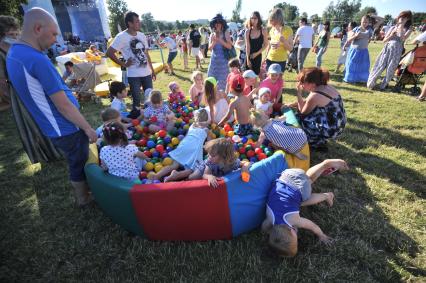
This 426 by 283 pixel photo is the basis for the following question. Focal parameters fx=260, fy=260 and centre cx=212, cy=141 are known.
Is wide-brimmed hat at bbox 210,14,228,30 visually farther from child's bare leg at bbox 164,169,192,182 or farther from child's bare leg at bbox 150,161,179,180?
child's bare leg at bbox 164,169,192,182

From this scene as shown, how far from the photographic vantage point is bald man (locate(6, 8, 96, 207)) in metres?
2.41

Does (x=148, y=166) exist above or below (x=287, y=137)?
below

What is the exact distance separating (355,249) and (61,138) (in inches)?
131

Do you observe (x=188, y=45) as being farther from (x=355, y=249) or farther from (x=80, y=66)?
(x=355, y=249)

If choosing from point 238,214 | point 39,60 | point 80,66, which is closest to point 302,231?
point 238,214

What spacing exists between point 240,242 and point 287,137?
147 centimetres

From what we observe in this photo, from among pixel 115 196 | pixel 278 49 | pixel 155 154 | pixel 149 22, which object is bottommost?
pixel 155 154

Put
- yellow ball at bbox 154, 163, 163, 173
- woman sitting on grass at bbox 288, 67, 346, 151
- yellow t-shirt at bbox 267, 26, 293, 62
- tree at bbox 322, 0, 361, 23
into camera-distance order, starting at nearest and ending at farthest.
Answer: yellow ball at bbox 154, 163, 163, 173 < woman sitting on grass at bbox 288, 67, 346, 151 < yellow t-shirt at bbox 267, 26, 293, 62 < tree at bbox 322, 0, 361, 23

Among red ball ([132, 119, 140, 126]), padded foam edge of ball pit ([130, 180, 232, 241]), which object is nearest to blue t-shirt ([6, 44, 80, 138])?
padded foam edge of ball pit ([130, 180, 232, 241])

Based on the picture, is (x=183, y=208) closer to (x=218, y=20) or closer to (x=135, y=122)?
(x=135, y=122)

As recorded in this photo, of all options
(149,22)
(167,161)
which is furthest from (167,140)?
(149,22)

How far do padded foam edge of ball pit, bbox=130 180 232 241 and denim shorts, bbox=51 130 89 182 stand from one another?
1015mm

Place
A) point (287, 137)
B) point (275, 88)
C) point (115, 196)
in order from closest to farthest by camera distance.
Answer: point (115, 196)
point (287, 137)
point (275, 88)

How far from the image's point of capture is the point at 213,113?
15.7ft
